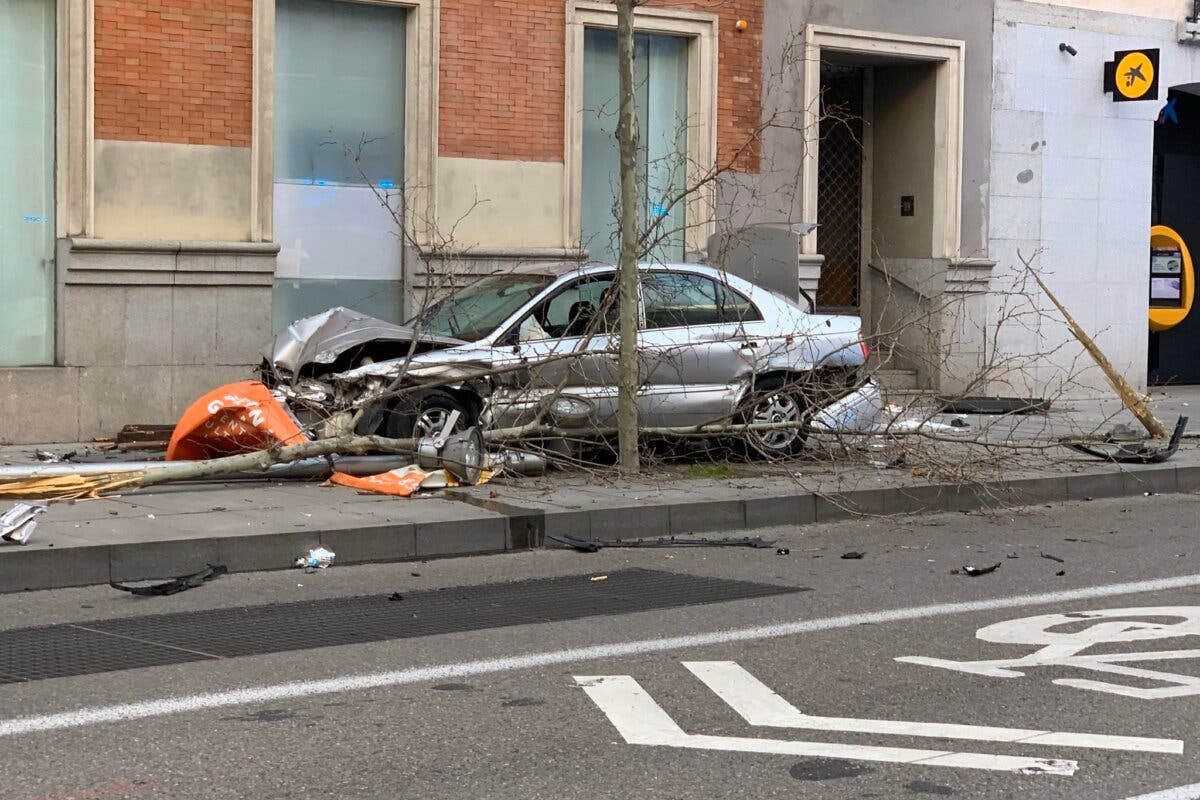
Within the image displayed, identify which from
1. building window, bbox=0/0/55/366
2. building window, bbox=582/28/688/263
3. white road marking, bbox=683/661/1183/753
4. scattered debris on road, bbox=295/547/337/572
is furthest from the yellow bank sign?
white road marking, bbox=683/661/1183/753

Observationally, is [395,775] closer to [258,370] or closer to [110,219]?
[258,370]

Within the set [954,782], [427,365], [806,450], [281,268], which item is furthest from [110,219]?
[954,782]

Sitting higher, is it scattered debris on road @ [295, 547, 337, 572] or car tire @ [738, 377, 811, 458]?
car tire @ [738, 377, 811, 458]

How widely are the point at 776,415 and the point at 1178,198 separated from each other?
1396cm

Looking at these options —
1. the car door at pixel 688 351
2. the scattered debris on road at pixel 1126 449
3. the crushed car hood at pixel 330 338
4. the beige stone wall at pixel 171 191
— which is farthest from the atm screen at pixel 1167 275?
the crushed car hood at pixel 330 338

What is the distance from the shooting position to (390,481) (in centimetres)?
1105

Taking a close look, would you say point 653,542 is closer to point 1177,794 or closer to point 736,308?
point 736,308

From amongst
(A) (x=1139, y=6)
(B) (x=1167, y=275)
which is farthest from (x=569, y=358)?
(B) (x=1167, y=275)

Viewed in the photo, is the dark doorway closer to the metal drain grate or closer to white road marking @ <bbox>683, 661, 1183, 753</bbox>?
the metal drain grate

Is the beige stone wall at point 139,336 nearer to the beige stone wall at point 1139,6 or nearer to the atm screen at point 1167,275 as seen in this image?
the beige stone wall at point 1139,6

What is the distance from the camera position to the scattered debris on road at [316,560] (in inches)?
359

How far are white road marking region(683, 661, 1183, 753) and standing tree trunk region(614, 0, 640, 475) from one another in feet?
18.7

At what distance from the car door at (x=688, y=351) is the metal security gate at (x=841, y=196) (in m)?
7.98

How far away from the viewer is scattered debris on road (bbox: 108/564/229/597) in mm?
8203
